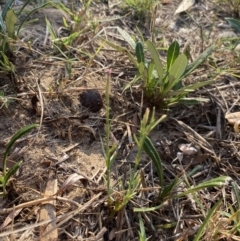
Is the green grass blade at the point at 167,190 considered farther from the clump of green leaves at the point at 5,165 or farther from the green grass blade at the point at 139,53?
the green grass blade at the point at 139,53

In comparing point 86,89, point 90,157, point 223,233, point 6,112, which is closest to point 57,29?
point 86,89

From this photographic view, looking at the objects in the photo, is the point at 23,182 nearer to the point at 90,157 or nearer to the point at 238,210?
the point at 90,157

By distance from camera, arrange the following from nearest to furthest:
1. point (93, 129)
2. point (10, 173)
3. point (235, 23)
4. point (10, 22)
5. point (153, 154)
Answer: point (10, 173), point (153, 154), point (93, 129), point (10, 22), point (235, 23)

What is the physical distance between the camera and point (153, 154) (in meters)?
1.31

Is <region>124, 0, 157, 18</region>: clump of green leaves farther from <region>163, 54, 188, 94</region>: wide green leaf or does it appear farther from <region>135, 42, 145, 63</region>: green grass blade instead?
<region>163, 54, 188, 94</region>: wide green leaf

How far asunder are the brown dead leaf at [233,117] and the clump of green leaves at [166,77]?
124 millimetres

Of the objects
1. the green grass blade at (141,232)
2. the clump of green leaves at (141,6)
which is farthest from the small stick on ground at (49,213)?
the clump of green leaves at (141,6)

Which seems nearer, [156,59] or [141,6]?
[156,59]

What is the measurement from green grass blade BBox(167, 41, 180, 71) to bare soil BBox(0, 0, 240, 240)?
6.6 inches

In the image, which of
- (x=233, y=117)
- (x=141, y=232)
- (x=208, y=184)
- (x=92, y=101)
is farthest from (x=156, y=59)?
(x=141, y=232)

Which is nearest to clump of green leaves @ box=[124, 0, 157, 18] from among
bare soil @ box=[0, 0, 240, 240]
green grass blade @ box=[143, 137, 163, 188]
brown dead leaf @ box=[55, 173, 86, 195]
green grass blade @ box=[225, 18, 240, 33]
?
bare soil @ box=[0, 0, 240, 240]

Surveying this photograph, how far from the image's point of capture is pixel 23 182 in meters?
1.30

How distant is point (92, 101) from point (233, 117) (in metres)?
0.54

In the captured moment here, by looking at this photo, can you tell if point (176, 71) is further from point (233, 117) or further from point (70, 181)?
A: point (70, 181)
